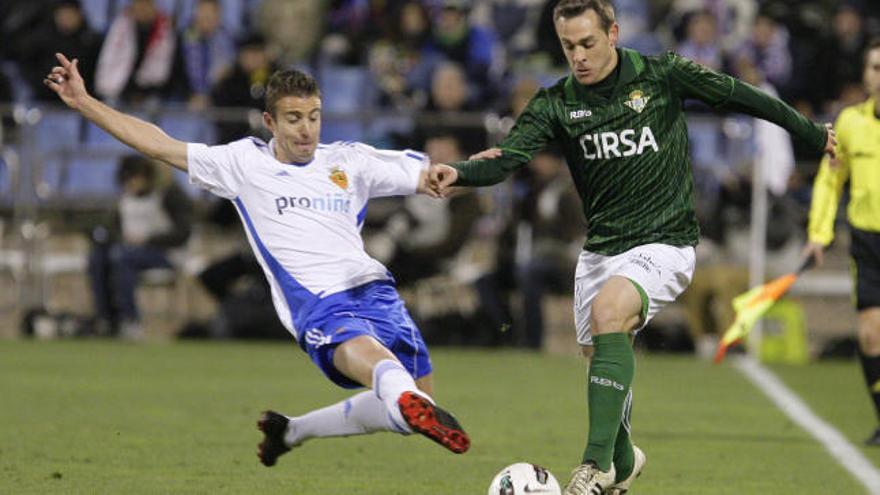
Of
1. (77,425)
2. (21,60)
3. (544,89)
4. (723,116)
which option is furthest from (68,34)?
(544,89)

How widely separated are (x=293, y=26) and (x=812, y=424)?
11110 millimetres

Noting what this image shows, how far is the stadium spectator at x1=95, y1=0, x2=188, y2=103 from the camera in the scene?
1934 cm

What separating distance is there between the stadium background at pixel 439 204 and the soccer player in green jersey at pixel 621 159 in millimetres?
8593

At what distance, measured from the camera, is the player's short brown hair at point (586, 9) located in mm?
7398

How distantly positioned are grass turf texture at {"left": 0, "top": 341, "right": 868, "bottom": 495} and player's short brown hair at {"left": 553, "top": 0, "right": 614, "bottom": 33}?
87.9 inches

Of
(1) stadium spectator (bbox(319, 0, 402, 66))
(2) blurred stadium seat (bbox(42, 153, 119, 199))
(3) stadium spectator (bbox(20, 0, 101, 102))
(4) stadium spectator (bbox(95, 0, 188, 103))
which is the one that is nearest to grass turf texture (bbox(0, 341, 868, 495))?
(2) blurred stadium seat (bbox(42, 153, 119, 199))

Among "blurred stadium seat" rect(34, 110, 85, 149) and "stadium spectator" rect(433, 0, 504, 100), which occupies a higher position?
"stadium spectator" rect(433, 0, 504, 100)

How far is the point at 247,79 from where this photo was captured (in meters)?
18.8

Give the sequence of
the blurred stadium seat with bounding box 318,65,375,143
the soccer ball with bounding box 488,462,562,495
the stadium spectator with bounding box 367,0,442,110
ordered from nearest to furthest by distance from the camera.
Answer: the soccer ball with bounding box 488,462,562,495, the stadium spectator with bounding box 367,0,442,110, the blurred stadium seat with bounding box 318,65,375,143

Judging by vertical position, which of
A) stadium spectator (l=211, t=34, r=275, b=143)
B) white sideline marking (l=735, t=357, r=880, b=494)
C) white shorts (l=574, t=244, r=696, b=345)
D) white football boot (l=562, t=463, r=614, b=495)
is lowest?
white sideline marking (l=735, t=357, r=880, b=494)

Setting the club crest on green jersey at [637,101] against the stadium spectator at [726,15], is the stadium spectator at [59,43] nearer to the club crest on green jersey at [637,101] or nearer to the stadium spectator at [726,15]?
the stadium spectator at [726,15]

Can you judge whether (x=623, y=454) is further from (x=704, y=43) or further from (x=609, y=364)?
(x=704, y=43)

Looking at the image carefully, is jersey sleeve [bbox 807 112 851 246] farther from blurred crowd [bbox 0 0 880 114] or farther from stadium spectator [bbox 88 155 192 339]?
stadium spectator [bbox 88 155 192 339]

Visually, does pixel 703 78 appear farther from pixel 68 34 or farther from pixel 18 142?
pixel 68 34
